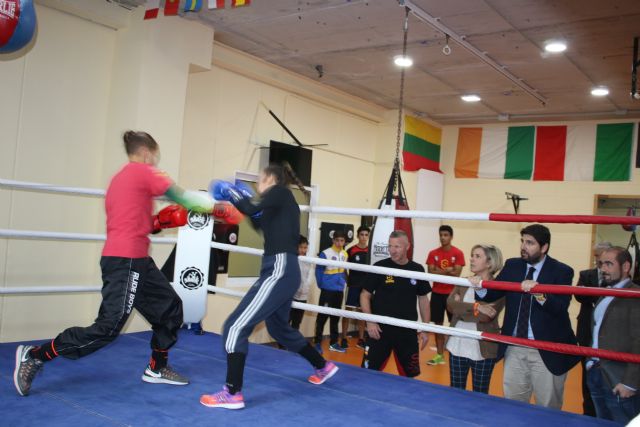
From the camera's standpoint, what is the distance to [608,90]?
6.95 meters

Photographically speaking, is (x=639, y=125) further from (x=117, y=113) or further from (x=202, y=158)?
(x=117, y=113)

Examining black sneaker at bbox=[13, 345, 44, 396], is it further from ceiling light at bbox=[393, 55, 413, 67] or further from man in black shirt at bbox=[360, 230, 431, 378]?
ceiling light at bbox=[393, 55, 413, 67]

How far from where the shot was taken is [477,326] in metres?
3.26

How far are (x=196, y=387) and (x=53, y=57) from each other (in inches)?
128

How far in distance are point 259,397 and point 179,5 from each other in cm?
296

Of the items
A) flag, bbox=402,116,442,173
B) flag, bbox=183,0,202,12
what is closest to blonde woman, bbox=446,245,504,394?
flag, bbox=183,0,202,12

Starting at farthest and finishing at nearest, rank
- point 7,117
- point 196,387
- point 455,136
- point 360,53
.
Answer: point 455,136
point 360,53
point 7,117
point 196,387

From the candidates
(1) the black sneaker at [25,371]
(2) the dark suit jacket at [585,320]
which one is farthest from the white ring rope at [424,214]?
(1) the black sneaker at [25,371]

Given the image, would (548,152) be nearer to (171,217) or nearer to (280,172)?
(280,172)

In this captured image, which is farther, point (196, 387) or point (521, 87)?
point (521, 87)

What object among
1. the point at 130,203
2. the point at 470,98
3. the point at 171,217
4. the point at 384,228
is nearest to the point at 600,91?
the point at 470,98

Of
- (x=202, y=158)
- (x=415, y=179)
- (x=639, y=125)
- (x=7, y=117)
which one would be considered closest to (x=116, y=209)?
(x=7, y=117)

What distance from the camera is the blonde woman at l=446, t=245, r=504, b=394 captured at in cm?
320

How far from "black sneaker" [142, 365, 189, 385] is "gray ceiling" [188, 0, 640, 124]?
3.24m
